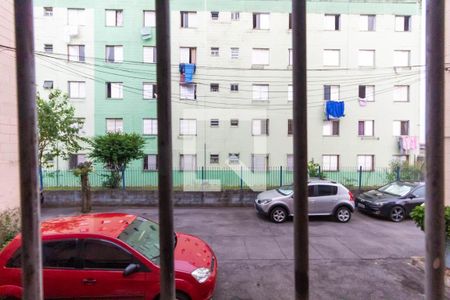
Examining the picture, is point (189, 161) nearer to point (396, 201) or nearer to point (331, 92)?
point (331, 92)

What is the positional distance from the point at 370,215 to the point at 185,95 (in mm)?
14016

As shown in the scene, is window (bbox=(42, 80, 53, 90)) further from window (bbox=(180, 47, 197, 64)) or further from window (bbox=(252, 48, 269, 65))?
window (bbox=(252, 48, 269, 65))

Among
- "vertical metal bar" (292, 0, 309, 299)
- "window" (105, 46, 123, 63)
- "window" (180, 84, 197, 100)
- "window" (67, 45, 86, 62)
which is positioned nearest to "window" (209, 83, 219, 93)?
"window" (180, 84, 197, 100)

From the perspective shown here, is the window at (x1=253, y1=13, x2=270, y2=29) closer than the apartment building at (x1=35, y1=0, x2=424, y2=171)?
No

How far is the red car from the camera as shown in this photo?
4.09m

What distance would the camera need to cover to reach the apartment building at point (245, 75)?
69.5 ft

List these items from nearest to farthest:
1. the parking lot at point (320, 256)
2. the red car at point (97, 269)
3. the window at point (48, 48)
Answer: the red car at point (97, 269) < the parking lot at point (320, 256) < the window at point (48, 48)

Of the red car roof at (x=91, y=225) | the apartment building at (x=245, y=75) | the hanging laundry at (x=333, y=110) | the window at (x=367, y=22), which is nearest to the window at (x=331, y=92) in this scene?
the apartment building at (x=245, y=75)

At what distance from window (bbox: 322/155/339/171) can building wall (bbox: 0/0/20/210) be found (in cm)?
1916

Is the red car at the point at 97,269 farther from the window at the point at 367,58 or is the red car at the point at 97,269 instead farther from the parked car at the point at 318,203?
the window at the point at 367,58

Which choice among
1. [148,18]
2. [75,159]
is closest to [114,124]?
[75,159]

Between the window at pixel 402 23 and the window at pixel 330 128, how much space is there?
325 inches

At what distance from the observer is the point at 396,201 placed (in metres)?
11.1

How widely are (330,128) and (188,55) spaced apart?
1133 cm
